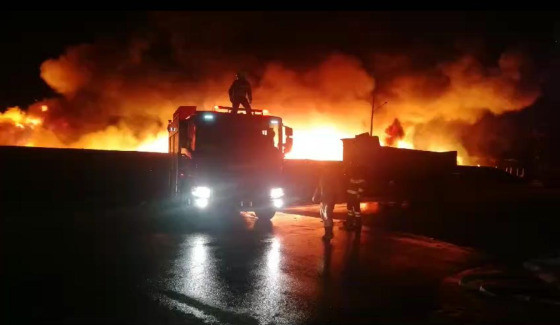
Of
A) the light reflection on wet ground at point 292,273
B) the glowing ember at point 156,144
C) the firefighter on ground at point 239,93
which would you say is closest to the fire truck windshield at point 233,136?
the firefighter on ground at point 239,93

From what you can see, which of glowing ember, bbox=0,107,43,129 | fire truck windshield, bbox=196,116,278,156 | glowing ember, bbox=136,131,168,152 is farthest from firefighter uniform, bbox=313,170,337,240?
glowing ember, bbox=0,107,43,129

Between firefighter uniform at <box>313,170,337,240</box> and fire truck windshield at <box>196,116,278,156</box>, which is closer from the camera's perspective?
firefighter uniform at <box>313,170,337,240</box>

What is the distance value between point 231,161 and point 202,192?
1039 mm

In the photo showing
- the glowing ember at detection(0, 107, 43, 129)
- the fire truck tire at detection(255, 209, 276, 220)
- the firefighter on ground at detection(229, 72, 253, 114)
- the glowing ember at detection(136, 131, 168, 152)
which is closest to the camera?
the fire truck tire at detection(255, 209, 276, 220)

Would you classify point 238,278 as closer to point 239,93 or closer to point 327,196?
point 327,196

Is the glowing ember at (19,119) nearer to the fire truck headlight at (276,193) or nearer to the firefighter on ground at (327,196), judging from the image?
the fire truck headlight at (276,193)

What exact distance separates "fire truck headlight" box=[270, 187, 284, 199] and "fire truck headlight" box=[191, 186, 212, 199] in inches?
60.7

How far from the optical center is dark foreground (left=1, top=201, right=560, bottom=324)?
5.27 meters

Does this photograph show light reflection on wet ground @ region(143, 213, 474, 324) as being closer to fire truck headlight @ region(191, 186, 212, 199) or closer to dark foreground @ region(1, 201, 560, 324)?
dark foreground @ region(1, 201, 560, 324)

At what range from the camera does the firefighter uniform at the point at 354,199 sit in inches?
460

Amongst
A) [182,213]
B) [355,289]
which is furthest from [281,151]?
[355,289]

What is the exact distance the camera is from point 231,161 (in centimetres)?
1241

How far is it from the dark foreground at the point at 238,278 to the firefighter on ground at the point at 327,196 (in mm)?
449

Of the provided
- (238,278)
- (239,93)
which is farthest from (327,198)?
(239,93)
